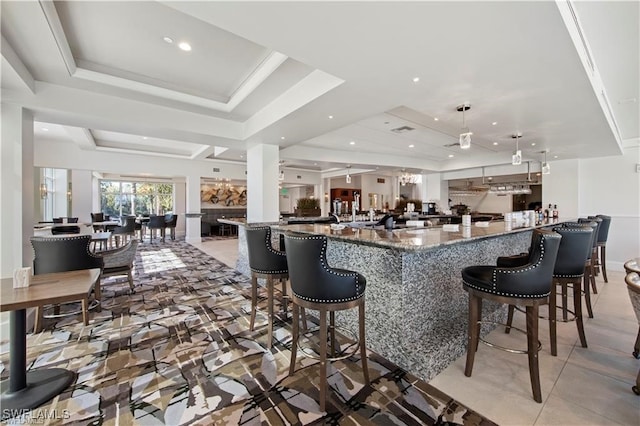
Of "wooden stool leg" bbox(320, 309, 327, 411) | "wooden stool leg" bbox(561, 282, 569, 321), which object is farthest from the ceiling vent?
"wooden stool leg" bbox(320, 309, 327, 411)

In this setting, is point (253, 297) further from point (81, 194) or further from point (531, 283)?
point (81, 194)

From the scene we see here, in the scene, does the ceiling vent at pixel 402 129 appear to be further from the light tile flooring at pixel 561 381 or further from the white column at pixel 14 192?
the white column at pixel 14 192

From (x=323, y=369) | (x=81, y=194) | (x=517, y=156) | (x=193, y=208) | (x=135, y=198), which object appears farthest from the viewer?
(x=135, y=198)

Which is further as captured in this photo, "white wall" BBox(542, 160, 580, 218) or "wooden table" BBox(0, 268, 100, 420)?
"white wall" BBox(542, 160, 580, 218)

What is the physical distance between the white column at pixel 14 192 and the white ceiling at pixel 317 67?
0.33 meters

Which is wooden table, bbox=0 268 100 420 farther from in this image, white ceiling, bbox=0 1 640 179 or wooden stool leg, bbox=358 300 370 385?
white ceiling, bbox=0 1 640 179

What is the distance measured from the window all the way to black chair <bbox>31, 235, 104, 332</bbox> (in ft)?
35.9

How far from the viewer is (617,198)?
640 centimetres

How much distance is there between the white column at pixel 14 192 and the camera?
9.94ft

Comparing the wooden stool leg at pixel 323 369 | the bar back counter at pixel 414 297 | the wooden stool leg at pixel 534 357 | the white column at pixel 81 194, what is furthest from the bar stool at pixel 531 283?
the white column at pixel 81 194

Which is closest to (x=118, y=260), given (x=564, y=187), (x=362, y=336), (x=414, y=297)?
(x=362, y=336)

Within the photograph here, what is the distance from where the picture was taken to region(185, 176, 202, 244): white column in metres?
9.98

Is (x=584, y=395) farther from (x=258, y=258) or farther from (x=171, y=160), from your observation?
(x=171, y=160)

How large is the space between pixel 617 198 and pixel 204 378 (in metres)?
9.35
